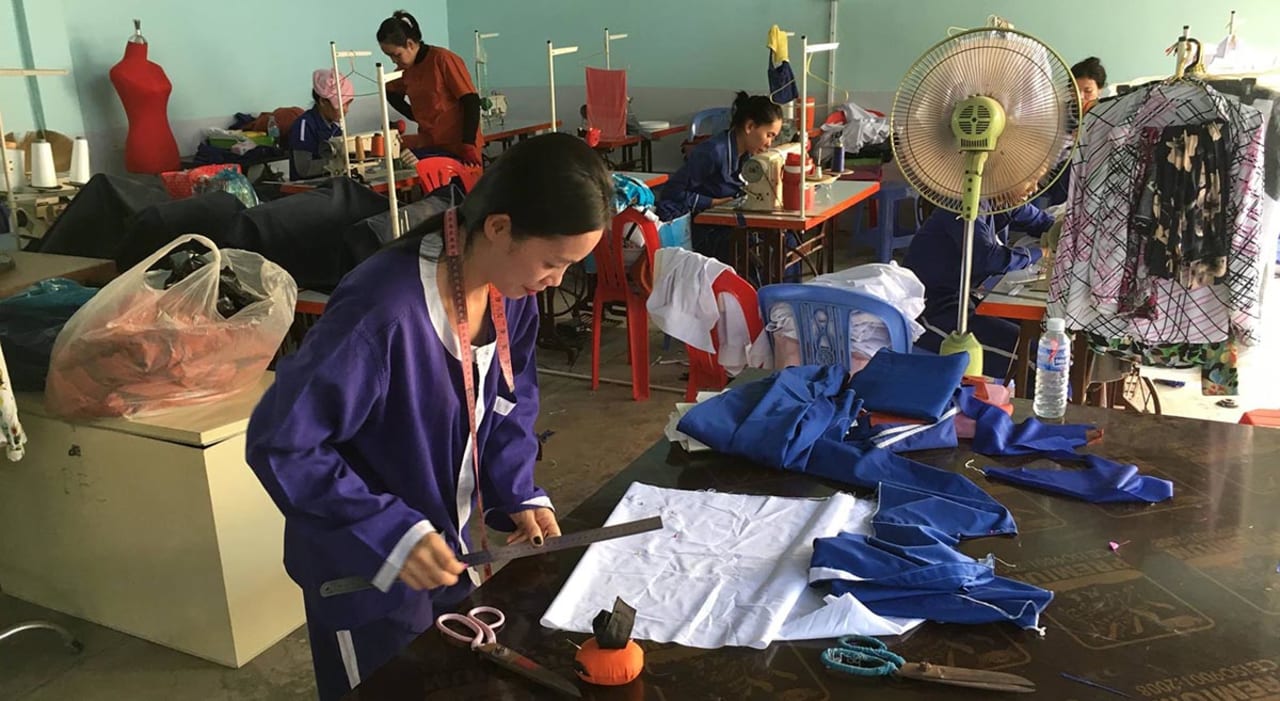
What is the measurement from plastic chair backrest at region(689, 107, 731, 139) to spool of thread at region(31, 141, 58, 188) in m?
4.03

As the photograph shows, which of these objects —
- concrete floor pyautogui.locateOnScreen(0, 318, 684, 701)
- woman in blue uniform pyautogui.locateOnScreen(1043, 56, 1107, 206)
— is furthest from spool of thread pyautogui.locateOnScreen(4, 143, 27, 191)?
woman in blue uniform pyautogui.locateOnScreen(1043, 56, 1107, 206)

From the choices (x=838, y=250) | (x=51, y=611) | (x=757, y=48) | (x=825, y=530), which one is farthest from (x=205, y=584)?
(x=757, y=48)

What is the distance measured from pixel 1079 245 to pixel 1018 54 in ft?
2.91

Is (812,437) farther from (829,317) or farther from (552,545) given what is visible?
(829,317)

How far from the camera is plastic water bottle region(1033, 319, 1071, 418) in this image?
1.73 metres

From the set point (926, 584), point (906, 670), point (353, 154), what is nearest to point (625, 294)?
point (353, 154)

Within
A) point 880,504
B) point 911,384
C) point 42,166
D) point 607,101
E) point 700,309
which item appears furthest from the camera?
point 607,101

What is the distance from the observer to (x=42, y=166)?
4.30 metres

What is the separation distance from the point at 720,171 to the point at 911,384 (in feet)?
9.67

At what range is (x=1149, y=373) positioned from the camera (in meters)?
4.14

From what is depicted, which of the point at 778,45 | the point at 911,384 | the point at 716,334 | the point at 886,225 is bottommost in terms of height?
the point at 886,225

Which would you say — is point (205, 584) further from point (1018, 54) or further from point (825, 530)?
point (1018, 54)

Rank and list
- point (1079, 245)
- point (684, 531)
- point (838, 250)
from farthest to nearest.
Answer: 1. point (838, 250)
2. point (1079, 245)
3. point (684, 531)

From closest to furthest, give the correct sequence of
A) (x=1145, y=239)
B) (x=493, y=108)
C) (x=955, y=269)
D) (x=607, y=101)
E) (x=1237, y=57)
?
(x=1145, y=239)
(x=955, y=269)
(x=1237, y=57)
(x=607, y=101)
(x=493, y=108)
